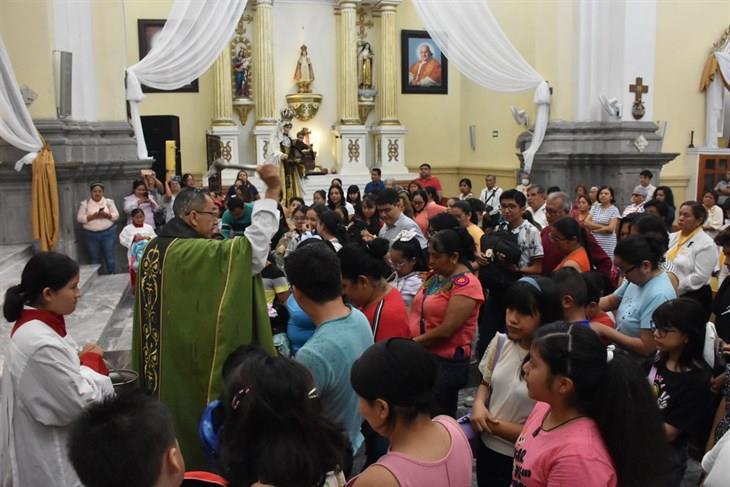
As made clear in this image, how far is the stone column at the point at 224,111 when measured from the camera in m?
14.3

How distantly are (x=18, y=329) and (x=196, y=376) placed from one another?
73 cm

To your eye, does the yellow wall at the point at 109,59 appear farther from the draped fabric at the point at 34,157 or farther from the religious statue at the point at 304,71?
the religious statue at the point at 304,71

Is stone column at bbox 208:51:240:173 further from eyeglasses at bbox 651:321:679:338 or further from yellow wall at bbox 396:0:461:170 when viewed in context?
eyeglasses at bbox 651:321:679:338

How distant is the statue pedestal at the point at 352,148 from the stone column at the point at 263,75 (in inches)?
59.8

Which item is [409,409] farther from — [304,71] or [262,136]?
[304,71]

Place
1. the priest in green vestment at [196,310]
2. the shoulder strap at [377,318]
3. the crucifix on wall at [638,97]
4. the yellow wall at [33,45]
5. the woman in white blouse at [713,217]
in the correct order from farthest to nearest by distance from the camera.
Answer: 1. the crucifix on wall at [638,97]
2. the woman in white blouse at [713,217]
3. the yellow wall at [33,45]
4. the shoulder strap at [377,318]
5. the priest in green vestment at [196,310]

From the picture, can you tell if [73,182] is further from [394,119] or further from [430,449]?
[394,119]

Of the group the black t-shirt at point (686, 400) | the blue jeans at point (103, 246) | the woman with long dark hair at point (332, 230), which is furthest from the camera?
the blue jeans at point (103, 246)

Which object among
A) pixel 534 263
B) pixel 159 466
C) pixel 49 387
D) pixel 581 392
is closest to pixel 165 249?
pixel 49 387

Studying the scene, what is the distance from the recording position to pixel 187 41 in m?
8.27

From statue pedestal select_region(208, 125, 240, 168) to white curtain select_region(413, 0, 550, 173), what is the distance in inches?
239

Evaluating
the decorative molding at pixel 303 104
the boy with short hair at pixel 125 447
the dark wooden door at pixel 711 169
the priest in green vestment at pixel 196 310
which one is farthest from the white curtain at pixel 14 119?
the dark wooden door at pixel 711 169

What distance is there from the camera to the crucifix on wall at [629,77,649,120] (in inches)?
456

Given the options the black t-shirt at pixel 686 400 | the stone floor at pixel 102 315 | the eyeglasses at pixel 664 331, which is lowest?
the stone floor at pixel 102 315
